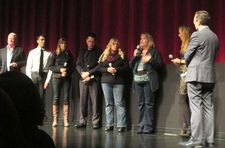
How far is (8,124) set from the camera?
977mm

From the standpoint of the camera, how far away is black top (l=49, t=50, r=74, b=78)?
6.54 meters

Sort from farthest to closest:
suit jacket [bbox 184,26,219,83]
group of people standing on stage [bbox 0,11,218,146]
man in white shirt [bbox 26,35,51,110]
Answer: man in white shirt [bbox 26,35,51,110] → group of people standing on stage [bbox 0,11,218,146] → suit jacket [bbox 184,26,219,83]

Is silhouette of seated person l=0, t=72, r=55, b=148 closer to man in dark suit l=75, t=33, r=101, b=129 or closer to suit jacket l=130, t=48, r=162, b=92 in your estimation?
suit jacket l=130, t=48, r=162, b=92

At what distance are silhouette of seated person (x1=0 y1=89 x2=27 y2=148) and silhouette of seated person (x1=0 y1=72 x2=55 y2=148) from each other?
2.1 inches

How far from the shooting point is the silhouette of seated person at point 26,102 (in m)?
1.05

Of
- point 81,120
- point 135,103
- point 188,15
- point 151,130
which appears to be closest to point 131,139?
point 151,130

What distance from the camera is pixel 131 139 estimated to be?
16.6ft

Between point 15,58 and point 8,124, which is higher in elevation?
point 15,58

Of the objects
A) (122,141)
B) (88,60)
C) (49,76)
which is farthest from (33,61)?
(122,141)

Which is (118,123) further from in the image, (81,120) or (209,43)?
(209,43)

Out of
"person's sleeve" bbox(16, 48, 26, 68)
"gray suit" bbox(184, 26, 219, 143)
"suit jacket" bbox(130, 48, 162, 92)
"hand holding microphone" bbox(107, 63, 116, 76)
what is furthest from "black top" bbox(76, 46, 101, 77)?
A: "gray suit" bbox(184, 26, 219, 143)

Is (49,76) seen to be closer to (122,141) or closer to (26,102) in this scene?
(122,141)

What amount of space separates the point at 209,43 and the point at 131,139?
1559mm

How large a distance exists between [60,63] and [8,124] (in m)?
5.64
